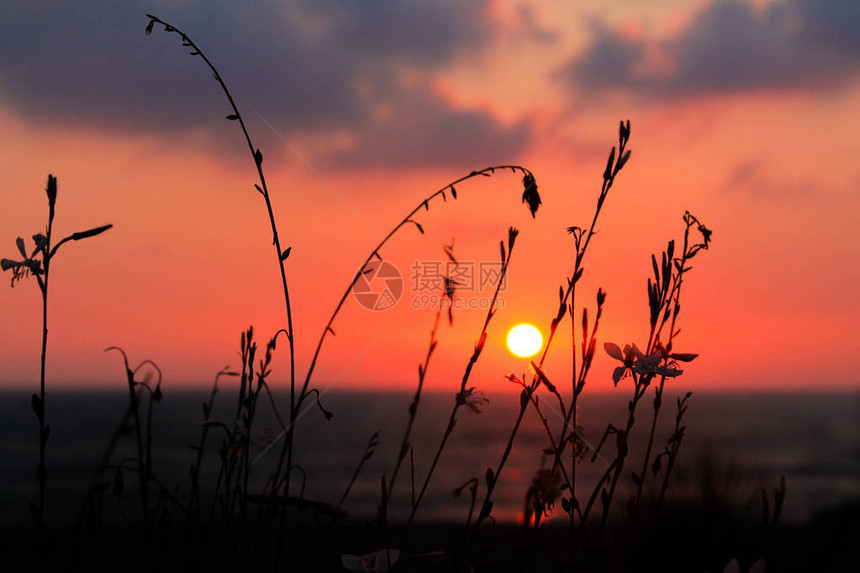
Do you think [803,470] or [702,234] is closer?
[702,234]

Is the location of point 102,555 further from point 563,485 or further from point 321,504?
point 563,485

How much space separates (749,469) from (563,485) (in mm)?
3871

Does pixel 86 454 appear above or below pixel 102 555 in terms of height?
below

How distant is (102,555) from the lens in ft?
4.89

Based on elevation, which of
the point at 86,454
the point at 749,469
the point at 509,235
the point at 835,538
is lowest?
the point at 86,454

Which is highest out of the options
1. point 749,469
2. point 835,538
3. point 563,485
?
point 563,485

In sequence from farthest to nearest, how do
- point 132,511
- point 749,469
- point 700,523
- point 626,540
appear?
point 132,511 < point 749,469 < point 700,523 < point 626,540

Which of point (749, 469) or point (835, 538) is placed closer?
point (835, 538)

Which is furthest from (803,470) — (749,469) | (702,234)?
(702,234)

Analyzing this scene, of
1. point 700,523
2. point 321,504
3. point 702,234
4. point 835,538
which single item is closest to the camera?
point 321,504

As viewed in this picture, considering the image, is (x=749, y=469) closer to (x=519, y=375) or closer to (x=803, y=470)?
(x=519, y=375)

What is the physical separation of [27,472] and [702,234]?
22.4m

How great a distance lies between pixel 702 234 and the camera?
1.54m

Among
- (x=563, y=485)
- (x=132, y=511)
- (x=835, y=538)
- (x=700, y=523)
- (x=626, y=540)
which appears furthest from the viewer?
(x=132, y=511)
